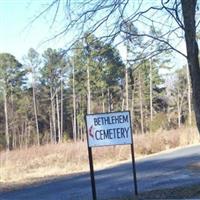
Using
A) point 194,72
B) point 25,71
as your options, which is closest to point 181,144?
point 194,72

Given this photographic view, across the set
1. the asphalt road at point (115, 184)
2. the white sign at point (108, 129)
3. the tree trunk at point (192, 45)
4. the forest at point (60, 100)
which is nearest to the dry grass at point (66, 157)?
the asphalt road at point (115, 184)

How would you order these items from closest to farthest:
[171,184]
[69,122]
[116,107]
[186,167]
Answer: [171,184]
[186,167]
[116,107]
[69,122]

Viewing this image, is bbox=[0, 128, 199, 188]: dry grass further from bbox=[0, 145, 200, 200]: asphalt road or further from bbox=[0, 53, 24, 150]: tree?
bbox=[0, 53, 24, 150]: tree

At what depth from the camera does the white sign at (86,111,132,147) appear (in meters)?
10.4

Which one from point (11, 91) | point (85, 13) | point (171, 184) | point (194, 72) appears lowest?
point (171, 184)

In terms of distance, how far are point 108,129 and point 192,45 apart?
8.01ft

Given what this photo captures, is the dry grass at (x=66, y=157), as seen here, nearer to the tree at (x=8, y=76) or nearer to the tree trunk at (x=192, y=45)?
the tree trunk at (x=192, y=45)

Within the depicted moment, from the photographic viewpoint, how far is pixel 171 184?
45.5ft

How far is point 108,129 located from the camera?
34.4 feet

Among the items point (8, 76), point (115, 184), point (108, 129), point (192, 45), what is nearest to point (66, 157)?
point (115, 184)

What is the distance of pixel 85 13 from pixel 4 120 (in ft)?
250

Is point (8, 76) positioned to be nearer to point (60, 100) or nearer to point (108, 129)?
point (60, 100)

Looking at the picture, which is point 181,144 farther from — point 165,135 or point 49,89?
point 49,89

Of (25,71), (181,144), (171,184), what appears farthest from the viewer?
(25,71)
